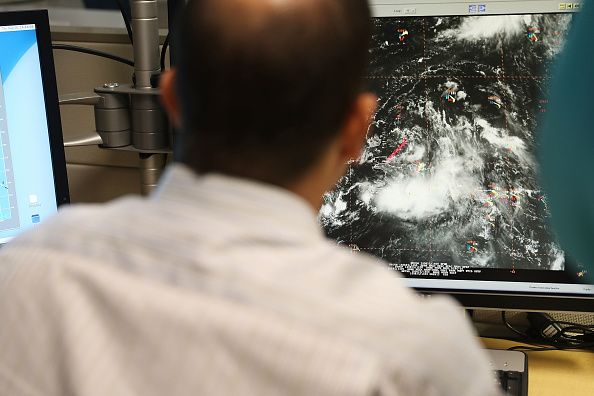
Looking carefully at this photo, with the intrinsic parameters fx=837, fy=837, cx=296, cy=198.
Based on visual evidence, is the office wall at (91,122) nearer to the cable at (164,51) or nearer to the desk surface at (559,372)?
the cable at (164,51)

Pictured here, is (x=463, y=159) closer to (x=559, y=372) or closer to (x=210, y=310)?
(x=559, y=372)

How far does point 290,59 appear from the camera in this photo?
583 millimetres

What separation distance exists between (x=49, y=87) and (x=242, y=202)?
27.0 inches

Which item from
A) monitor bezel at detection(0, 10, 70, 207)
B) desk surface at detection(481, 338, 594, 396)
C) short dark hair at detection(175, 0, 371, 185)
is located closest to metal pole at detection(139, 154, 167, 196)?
monitor bezel at detection(0, 10, 70, 207)

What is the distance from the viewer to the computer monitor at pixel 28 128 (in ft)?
3.72

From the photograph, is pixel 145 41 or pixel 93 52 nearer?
pixel 145 41

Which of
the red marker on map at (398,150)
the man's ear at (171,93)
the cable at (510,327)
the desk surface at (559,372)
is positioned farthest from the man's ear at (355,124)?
the cable at (510,327)

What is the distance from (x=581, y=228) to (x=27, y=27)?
34.9 inches

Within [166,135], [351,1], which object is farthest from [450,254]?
[351,1]

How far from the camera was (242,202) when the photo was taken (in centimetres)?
58

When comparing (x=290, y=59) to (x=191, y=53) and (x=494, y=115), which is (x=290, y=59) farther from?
(x=494, y=115)

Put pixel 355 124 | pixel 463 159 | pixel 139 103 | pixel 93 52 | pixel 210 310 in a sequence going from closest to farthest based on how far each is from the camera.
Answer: pixel 210 310
pixel 355 124
pixel 463 159
pixel 139 103
pixel 93 52

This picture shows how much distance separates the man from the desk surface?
0.53 m

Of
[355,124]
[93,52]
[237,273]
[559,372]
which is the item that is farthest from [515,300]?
[93,52]
